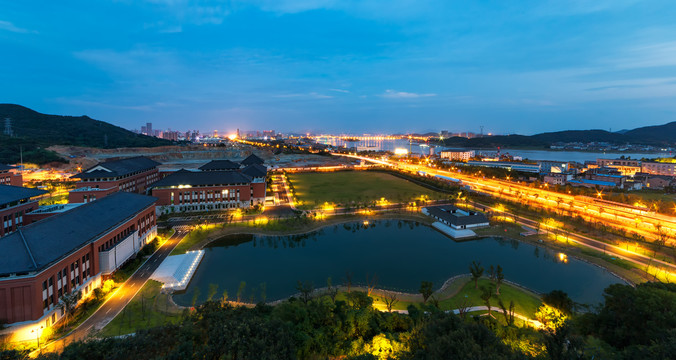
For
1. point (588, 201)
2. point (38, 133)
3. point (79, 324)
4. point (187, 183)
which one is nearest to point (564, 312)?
point (79, 324)

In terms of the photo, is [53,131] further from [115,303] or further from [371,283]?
[371,283]

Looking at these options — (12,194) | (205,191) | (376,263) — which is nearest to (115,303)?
(12,194)

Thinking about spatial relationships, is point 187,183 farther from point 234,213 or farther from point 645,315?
point 645,315

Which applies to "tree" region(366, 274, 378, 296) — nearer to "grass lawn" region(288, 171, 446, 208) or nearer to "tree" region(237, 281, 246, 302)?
"tree" region(237, 281, 246, 302)

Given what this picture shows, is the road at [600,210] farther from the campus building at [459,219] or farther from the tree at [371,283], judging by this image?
the tree at [371,283]

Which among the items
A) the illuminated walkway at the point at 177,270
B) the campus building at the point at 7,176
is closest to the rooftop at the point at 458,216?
the illuminated walkway at the point at 177,270

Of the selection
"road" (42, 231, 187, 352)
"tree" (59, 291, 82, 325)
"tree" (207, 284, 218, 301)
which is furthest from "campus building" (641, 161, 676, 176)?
"tree" (59, 291, 82, 325)
